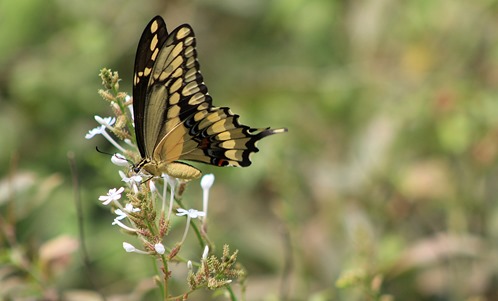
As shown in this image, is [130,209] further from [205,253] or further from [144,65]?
[144,65]

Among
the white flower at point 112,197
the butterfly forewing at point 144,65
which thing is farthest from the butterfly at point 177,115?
the white flower at point 112,197

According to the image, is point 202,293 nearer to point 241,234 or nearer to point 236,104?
point 241,234

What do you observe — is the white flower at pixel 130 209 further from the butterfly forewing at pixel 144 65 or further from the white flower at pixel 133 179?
the butterfly forewing at pixel 144 65

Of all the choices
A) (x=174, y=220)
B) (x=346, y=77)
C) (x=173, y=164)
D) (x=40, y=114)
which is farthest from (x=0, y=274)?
(x=346, y=77)

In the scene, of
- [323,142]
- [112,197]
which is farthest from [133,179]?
[323,142]

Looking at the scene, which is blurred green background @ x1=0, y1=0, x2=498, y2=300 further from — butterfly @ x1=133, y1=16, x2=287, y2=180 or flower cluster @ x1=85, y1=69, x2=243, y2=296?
flower cluster @ x1=85, y1=69, x2=243, y2=296
